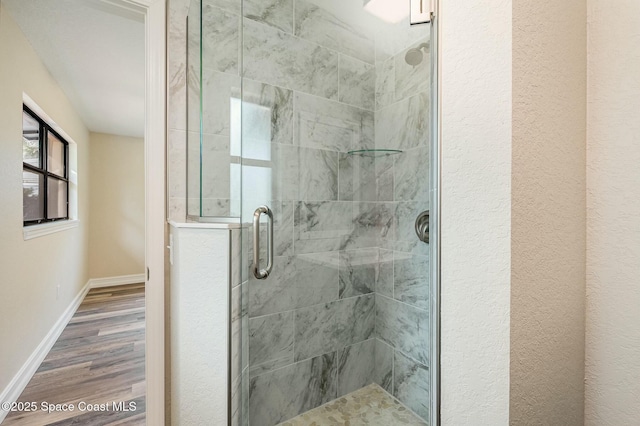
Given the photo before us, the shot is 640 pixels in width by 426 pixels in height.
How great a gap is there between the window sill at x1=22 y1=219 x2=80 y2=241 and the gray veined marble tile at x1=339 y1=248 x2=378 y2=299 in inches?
99.0

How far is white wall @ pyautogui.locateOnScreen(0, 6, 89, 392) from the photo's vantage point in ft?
6.09

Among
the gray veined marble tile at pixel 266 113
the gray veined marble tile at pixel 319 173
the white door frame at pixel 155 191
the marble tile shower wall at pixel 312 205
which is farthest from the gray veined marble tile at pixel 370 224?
the white door frame at pixel 155 191

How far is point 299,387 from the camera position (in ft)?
3.84

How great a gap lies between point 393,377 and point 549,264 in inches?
30.2

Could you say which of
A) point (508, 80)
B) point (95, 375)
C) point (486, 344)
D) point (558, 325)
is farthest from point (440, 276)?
point (95, 375)

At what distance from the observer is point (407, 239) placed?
3.42ft

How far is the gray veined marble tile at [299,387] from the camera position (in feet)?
3.76

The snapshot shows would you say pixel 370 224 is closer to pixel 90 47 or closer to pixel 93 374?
pixel 93 374

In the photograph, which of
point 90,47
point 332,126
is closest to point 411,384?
point 332,126

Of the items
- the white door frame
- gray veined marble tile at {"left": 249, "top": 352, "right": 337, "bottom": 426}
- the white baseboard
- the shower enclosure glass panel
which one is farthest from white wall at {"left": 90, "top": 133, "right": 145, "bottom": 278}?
gray veined marble tile at {"left": 249, "top": 352, "right": 337, "bottom": 426}

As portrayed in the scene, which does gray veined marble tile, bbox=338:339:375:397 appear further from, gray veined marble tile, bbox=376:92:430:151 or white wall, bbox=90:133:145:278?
white wall, bbox=90:133:145:278

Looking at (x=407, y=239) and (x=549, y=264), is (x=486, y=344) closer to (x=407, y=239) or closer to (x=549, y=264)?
(x=549, y=264)

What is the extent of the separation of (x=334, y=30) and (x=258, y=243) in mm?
873

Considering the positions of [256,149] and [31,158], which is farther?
[31,158]
